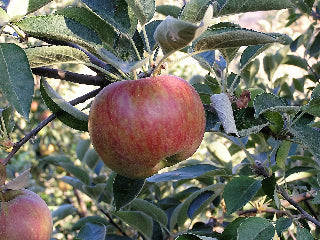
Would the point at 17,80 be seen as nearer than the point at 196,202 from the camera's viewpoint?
Yes

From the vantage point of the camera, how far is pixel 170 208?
1.44 metres

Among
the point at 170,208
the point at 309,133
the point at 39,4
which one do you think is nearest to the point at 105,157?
the point at 39,4

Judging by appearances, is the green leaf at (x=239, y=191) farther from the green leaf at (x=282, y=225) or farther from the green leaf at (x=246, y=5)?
the green leaf at (x=246, y=5)

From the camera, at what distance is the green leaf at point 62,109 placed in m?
0.75

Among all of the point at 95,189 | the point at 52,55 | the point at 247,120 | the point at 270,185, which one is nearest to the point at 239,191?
the point at 270,185

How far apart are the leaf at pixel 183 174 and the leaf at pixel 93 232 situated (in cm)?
21

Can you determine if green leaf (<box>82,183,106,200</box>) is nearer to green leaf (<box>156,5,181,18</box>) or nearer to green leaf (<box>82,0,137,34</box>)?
green leaf (<box>156,5,181,18</box>)

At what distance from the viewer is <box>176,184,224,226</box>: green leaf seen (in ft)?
3.78

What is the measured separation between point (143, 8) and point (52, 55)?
0.18 m

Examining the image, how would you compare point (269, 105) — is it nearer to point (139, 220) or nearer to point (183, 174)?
point (183, 174)

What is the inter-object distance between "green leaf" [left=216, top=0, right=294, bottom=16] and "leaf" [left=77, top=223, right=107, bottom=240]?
653mm

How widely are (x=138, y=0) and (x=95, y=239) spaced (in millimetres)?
664

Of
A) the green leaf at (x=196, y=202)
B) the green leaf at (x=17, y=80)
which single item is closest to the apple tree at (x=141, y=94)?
the green leaf at (x=17, y=80)

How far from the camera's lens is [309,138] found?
815mm
